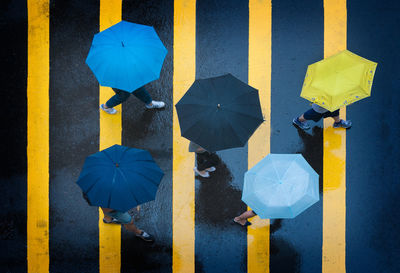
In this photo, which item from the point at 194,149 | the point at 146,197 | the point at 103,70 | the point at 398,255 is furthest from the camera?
the point at 398,255

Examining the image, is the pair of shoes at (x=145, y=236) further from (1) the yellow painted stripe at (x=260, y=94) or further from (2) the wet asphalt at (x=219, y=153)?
(1) the yellow painted stripe at (x=260, y=94)

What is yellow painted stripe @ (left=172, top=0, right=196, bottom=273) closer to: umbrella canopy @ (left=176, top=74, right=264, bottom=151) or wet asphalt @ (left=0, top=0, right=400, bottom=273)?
wet asphalt @ (left=0, top=0, right=400, bottom=273)

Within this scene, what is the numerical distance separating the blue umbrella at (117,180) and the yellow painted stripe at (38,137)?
6.47 feet

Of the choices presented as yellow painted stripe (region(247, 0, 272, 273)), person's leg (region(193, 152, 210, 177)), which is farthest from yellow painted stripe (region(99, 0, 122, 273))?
yellow painted stripe (region(247, 0, 272, 273))

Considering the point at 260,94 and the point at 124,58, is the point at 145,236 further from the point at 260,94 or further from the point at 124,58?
the point at 260,94

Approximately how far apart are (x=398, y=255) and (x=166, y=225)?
154 inches

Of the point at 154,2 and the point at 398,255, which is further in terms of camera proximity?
the point at 154,2

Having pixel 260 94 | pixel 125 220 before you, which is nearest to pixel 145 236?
pixel 125 220

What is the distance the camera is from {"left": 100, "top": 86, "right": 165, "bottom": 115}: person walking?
501 centimetres

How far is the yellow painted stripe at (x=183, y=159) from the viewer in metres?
5.50

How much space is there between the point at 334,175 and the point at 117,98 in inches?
150
